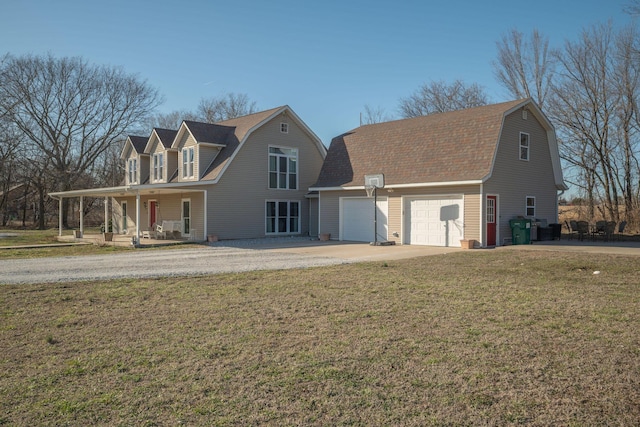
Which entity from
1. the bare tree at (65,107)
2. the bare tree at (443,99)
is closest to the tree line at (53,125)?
the bare tree at (65,107)

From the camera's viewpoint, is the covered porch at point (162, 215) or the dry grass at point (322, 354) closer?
the dry grass at point (322, 354)

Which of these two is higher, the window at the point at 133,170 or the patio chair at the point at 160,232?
the window at the point at 133,170

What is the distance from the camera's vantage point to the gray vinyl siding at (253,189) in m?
22.7

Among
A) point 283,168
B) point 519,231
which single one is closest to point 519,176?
point 519,231

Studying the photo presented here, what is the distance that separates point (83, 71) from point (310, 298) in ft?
129

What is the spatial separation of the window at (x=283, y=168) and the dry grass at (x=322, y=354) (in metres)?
16.0

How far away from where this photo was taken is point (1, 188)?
42.5m

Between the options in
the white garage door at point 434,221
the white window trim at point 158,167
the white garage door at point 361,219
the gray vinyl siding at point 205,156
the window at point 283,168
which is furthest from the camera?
the white window trim at point 158,167

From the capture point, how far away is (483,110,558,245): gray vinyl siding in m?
18.8

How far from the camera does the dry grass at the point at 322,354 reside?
12.7ft

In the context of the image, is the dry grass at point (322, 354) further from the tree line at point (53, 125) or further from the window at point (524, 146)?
the tree line at point (53, 125)

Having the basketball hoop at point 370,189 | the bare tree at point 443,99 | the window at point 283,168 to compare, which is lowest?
the basketball hoop at point 370,189

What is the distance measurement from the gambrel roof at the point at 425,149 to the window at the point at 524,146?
1175 mm

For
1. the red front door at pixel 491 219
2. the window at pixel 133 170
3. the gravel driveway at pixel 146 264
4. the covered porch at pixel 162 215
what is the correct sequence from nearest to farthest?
the gravel driveway at pixel 146 264 → the red front door at pixel 491 219 → the covered porch at pixel 162 215 → the window at pixel 133 170
